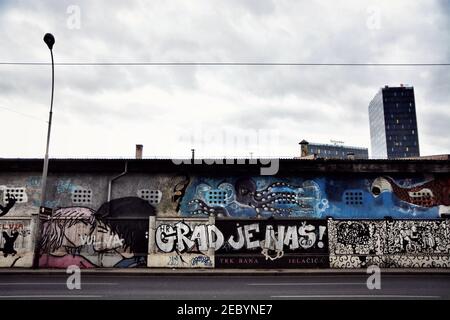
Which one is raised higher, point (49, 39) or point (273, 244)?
point (49, 39)

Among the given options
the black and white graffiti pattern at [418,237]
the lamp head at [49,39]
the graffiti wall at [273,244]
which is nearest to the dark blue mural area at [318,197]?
the black and white graffiti pattern at [418,237]

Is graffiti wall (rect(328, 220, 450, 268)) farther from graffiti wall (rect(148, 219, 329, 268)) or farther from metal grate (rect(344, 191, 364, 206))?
metal grate (rect(344, 191, 364, 206))

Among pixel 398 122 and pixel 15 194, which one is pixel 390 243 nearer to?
pixel 15 194

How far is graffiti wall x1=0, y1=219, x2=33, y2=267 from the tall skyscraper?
169809 mm

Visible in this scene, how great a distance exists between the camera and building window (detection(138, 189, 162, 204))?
19297mm

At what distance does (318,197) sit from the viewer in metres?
19.6

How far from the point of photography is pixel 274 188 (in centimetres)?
1962

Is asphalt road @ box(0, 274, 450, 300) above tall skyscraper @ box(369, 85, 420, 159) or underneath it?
underneath

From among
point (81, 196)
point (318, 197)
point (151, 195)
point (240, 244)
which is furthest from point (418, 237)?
point (81, 196)

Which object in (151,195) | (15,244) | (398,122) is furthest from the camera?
(398,122)

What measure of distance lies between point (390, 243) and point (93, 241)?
15.0 metres

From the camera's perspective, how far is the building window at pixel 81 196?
19.2m

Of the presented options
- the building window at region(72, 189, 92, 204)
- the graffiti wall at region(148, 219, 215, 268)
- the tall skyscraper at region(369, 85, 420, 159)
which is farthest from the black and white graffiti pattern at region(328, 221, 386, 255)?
the tall skyscraper at region(369, 85, 420, 159)

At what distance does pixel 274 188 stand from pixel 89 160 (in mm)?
9916
